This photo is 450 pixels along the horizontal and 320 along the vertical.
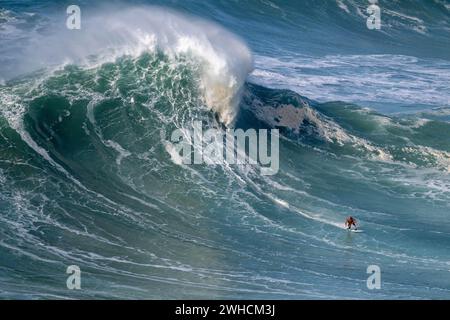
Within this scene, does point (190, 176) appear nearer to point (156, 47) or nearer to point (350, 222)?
point (350, 222)

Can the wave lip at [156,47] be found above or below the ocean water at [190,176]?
above

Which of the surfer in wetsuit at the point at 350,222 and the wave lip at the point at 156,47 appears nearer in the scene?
the surfer in wetsuit at the point at 350,222

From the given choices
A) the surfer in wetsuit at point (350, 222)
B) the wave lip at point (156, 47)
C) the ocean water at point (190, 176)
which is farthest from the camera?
the wave lip at point (156, 47)

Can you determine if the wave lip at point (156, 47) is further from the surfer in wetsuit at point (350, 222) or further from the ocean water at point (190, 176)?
the surfer in wetsuit at point (350, 222)

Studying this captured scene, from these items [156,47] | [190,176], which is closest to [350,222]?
[190,176]

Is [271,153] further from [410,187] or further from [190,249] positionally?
[190,249]

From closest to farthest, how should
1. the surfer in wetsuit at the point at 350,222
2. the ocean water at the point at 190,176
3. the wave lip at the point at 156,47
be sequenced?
the ocean water at the point at 190,176
the surfer in wetsuit at the point at 350,222
the wave lip at the point at 156,47

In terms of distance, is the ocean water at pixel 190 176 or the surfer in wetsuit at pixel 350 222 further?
the surfer in wetsuit at pixel 350 222

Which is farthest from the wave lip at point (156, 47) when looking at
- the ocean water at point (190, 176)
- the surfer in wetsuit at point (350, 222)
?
the surfer in wetsuit at point (350, 222)
